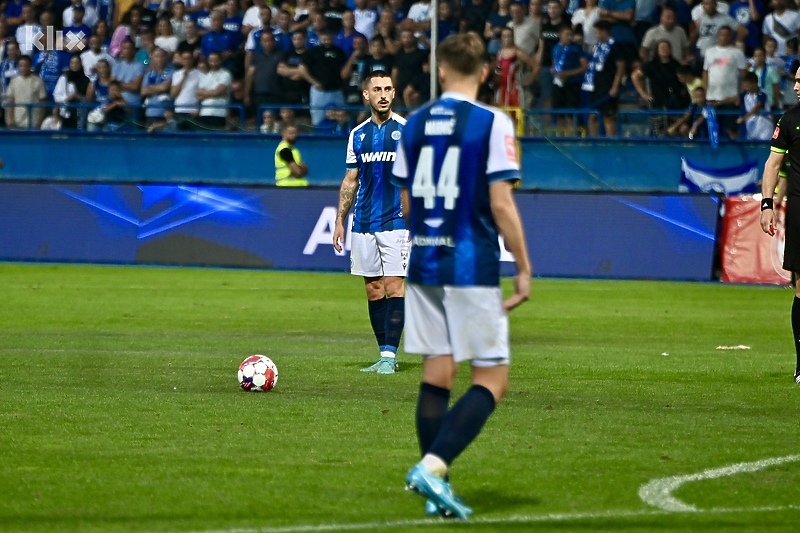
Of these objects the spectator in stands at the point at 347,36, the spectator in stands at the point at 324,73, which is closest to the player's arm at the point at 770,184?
the spectator in stands at the point at 324,73

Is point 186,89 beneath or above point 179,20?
beneath

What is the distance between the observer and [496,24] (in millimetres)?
22672

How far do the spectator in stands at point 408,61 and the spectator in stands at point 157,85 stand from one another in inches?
185

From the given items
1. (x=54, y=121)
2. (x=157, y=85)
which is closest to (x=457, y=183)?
(x=157, y=85)

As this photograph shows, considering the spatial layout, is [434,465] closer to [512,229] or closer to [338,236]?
[512,229]

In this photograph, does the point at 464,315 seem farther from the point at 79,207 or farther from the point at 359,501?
the point at 79,207

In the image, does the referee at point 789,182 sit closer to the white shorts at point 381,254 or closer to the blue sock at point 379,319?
the white shorts at point 381,254

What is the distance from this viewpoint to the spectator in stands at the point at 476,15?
22953 mm

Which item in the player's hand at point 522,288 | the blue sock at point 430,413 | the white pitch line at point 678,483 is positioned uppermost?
the player's hand at point 522,288

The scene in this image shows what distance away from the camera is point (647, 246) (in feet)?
63.0

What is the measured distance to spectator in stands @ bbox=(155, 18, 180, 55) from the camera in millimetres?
25734

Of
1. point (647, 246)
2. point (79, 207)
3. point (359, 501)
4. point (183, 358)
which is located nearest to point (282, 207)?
point (79, 207)

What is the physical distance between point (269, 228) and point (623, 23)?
6.66 meters

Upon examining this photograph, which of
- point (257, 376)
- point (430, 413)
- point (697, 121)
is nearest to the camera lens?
point (430, 413)
